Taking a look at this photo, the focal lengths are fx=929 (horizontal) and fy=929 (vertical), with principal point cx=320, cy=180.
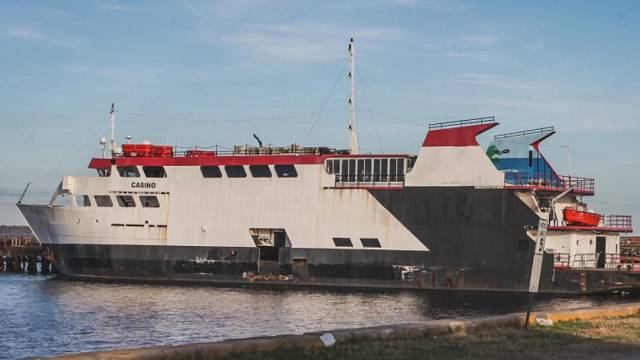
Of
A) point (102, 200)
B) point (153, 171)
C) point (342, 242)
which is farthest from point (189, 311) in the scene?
point (102, 200)

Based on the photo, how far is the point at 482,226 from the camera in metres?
45.5

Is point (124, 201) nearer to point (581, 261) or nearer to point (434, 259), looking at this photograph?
point (434, 259)

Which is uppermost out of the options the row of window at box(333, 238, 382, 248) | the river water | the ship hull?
the row of window at box(333, 238, 382, 248)

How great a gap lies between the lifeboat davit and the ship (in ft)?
0.50

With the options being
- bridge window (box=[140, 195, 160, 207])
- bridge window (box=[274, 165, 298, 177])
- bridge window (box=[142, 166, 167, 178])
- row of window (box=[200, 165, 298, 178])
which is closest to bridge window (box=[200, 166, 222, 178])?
row of window (box=[200, 165, 298, 178])

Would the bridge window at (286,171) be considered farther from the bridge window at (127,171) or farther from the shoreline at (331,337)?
the shoreline at (331,337)

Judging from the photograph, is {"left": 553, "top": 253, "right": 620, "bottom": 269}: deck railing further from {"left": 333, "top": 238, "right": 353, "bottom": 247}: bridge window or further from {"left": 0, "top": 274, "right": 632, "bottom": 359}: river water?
{"left": 333, "top": 238, "right": 353, "bottom": 247}: bridge window

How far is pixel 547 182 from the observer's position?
46.4 metres

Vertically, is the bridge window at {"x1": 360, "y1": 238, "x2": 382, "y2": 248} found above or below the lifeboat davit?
below

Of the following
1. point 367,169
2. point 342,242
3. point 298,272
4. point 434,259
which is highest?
point 367,169

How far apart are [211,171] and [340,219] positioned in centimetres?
798

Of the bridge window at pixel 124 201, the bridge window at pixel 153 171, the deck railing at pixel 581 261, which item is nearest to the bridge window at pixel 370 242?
the deck railing at pixel 581 261

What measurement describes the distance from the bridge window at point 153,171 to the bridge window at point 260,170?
19.0ft

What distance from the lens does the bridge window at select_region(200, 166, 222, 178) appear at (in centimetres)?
5097
